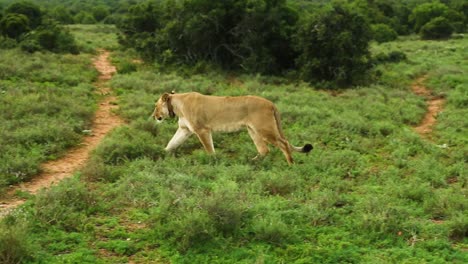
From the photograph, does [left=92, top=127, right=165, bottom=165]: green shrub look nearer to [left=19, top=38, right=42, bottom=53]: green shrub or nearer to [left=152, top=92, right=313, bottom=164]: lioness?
[left=152, top=92, right=313, bottom=164]: lioness

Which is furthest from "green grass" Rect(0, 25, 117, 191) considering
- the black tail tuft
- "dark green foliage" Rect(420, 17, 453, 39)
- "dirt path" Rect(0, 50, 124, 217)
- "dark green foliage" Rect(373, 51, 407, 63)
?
"dark green foliage" Rect(420, 17, 453, 39)

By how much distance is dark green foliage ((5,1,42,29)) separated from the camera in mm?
26344

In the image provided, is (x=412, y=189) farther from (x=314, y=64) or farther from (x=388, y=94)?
(x=314, y=64)

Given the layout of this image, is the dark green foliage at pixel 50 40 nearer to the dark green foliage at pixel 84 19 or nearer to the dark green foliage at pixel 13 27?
the dark green foliage at pixel 13 27

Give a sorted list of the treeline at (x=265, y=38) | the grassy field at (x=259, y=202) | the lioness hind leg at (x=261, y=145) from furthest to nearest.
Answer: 1. the treeline at (x=265, y=38)
2. the lioness hind leg at (x=261, y=145)
3. the grassy field at (x=259, y=202)

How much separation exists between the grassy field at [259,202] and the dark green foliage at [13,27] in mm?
14042

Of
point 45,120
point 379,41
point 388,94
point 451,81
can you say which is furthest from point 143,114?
point 379,41

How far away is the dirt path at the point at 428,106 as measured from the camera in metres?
13.1

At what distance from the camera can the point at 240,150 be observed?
10.2 metres

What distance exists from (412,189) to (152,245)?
410 cm

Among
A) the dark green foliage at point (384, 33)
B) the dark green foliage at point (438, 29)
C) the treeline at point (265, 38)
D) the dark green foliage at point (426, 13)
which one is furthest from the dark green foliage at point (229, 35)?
the dark green foliage at point (426, 13)

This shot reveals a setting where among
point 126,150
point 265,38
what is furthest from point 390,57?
point 126,150

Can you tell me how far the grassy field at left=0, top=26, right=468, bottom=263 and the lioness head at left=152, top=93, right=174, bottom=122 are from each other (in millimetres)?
488

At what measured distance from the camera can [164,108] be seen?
1020 centimetres
